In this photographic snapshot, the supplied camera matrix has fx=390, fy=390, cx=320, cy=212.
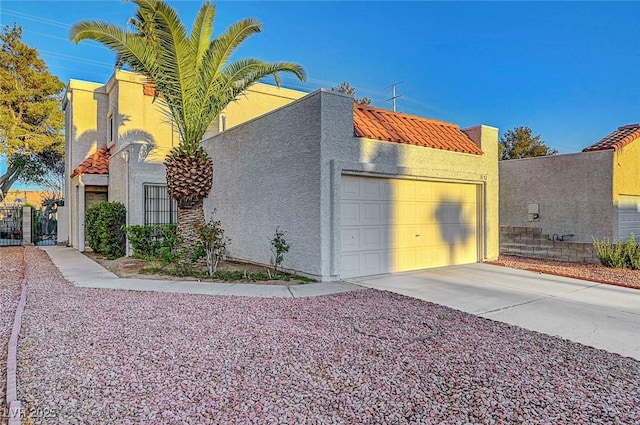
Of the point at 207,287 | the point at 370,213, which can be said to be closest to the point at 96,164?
the point at 207,287

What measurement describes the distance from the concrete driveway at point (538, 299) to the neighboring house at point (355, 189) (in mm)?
875

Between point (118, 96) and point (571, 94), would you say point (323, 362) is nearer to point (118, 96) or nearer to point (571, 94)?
point (118, 96)

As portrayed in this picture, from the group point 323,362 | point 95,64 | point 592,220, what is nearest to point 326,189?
point 323,362

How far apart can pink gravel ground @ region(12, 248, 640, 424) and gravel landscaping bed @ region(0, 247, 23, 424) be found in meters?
0.16

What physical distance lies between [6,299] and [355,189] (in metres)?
7.19

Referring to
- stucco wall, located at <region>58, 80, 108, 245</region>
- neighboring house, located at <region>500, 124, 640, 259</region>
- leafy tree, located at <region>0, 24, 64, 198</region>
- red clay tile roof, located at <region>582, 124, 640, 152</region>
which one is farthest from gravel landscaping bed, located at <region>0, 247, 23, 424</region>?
red clay tile roof, located at <region>582, 124, 640, 152</region>

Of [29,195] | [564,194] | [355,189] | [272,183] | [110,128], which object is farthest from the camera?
[29,195]

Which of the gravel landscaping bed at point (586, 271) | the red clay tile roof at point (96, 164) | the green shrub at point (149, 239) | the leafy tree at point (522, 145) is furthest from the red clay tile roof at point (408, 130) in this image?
the leafy tree at point (522, 145)

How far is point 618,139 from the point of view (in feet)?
41.6

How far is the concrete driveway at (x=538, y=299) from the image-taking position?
5285 mm

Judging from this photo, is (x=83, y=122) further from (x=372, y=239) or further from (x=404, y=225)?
(x=404, y=225)

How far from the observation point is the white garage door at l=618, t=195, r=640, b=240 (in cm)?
1257

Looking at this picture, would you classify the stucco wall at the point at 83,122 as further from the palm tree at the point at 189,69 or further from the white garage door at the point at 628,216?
the white garage door at the point at 628,216

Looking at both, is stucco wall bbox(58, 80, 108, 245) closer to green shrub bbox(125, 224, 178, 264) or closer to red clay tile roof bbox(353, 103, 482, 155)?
green shrub bbox(125, 224, 178, 264)
